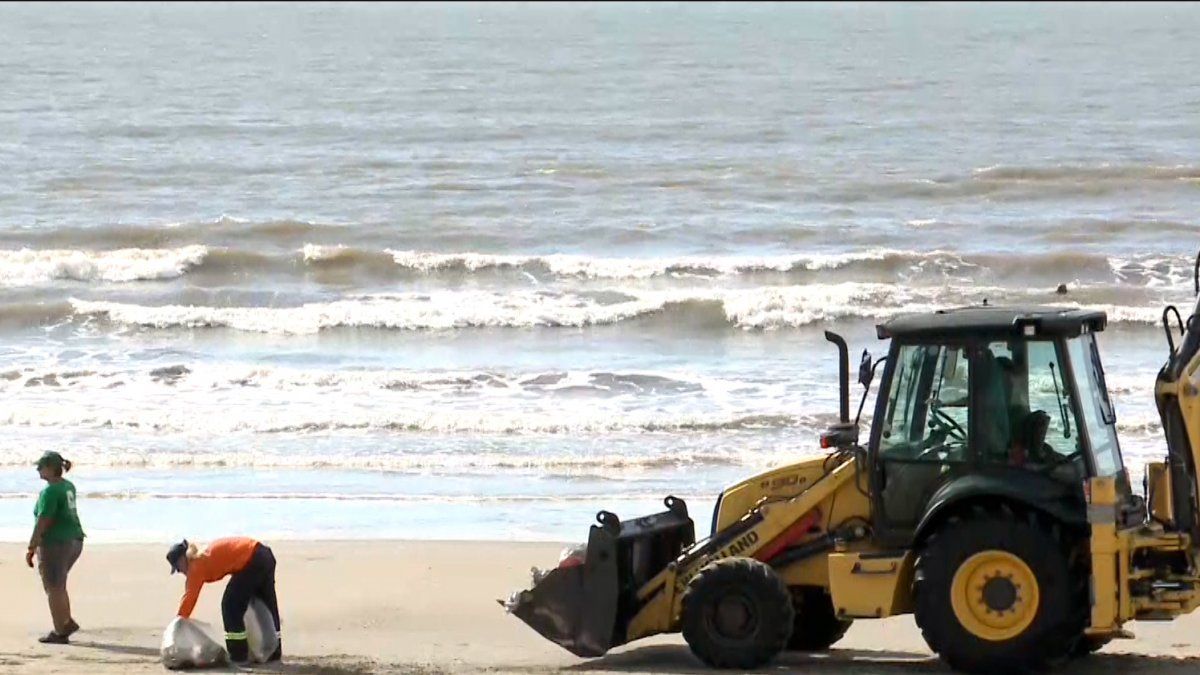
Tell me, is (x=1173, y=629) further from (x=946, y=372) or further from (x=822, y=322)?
(x=822, y=322)

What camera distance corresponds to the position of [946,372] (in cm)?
979

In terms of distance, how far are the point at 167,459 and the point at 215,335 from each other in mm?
8844

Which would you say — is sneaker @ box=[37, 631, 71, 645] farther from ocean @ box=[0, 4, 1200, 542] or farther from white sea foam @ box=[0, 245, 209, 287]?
white sea foam @ box=[0, 245, 209, 287]

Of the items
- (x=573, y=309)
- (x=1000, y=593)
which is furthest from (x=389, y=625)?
(x=573, y=309)

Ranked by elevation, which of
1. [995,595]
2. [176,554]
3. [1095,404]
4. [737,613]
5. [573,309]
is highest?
[573,309]

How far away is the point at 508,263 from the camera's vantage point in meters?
32.4

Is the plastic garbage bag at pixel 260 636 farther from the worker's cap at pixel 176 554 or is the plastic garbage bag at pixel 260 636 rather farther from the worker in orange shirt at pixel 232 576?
the worker's cap at pixel 176 554

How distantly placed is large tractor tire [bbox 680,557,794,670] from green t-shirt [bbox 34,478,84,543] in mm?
3708

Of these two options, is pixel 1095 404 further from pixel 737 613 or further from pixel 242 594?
pixel 242 594

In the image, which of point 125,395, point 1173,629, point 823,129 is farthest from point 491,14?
point 1173,629

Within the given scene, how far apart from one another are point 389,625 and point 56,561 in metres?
1.93

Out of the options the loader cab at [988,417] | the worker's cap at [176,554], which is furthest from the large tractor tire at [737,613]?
the worker's cap at [176,554]

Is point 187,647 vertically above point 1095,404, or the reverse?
point 1095,404

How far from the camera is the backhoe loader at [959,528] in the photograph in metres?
9.35
